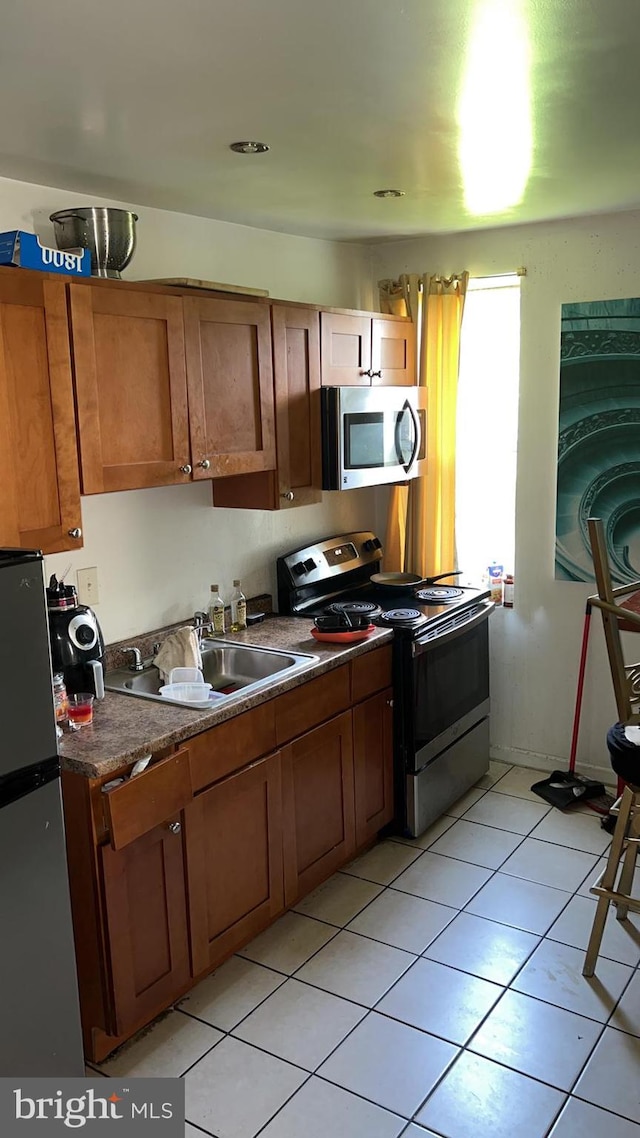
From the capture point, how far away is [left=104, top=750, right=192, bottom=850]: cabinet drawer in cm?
210

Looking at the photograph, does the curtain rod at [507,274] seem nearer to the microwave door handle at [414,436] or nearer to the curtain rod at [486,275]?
the curtain rod at [486,275]

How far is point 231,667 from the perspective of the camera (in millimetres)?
3070

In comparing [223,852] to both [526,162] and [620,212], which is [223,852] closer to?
[526,162]

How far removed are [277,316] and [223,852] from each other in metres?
1.78

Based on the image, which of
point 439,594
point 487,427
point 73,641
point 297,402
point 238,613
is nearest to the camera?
point 73,641

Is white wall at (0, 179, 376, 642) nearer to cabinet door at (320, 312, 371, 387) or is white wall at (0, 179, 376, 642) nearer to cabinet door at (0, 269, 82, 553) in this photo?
cabinet door at (320, 312, 371, 387)

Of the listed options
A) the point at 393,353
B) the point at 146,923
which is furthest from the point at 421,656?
the point at 146,923

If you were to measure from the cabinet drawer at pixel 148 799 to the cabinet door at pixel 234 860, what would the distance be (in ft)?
0.35

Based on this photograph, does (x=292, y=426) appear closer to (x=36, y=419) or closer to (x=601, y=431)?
(x=36, y=419)

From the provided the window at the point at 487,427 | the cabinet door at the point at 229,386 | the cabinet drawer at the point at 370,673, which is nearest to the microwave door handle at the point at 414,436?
the window at the point at 487,427

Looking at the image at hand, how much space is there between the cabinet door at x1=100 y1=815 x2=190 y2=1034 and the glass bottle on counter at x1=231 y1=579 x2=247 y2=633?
1.05m

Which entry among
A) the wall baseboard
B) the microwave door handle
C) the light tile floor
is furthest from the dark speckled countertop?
the wall baseboard

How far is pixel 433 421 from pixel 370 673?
4.55ft

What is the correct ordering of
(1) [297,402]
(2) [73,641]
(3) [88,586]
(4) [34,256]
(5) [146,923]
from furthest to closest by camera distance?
(1) [297,402] < (3) [88,586] < (2) [73,641] < (5) [146,923] < (4) [34,256]
